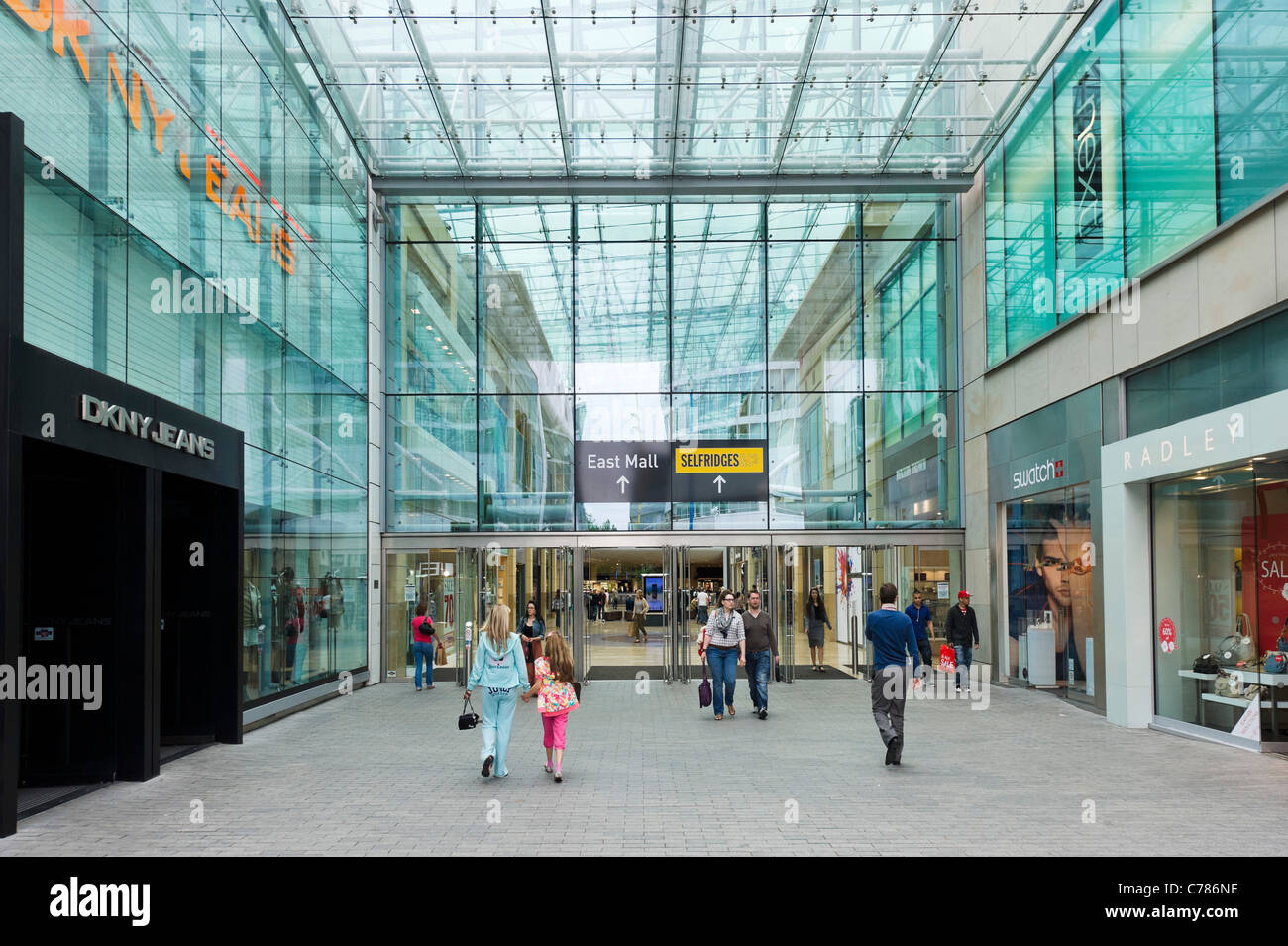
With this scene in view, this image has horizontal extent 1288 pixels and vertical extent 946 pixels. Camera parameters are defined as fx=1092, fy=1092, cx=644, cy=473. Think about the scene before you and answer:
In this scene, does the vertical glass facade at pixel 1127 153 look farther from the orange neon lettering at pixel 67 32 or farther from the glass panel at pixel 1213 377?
the orange neon lettering at pixel 67 32

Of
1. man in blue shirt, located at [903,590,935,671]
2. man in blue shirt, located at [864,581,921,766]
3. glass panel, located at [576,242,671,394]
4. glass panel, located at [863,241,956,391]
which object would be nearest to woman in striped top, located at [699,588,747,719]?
man in blue shirt, located at [864,581,921,766]

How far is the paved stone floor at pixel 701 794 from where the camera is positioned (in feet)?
25.0

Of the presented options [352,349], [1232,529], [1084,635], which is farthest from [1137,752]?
[352,349]

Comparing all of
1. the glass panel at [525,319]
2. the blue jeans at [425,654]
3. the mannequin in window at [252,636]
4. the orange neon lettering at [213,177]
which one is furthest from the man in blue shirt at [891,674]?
the glass panel at [525,319]

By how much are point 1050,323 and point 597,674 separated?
1061 centimetres

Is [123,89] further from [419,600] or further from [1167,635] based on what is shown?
[1167,635]

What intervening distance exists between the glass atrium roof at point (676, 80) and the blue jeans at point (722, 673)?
8.92 meters

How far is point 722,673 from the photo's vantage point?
14977 mm

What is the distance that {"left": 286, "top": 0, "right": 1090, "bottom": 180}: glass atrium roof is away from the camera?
16.3 m

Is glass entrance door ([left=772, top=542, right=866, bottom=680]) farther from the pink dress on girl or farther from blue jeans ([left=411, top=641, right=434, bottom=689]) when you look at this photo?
the pink dress on girl

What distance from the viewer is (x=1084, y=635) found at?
51.8ft

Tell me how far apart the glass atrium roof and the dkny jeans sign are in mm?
7904

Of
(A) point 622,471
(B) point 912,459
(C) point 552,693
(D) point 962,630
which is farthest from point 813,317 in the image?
(C) point 552,693

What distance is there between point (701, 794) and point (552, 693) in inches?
67.8
